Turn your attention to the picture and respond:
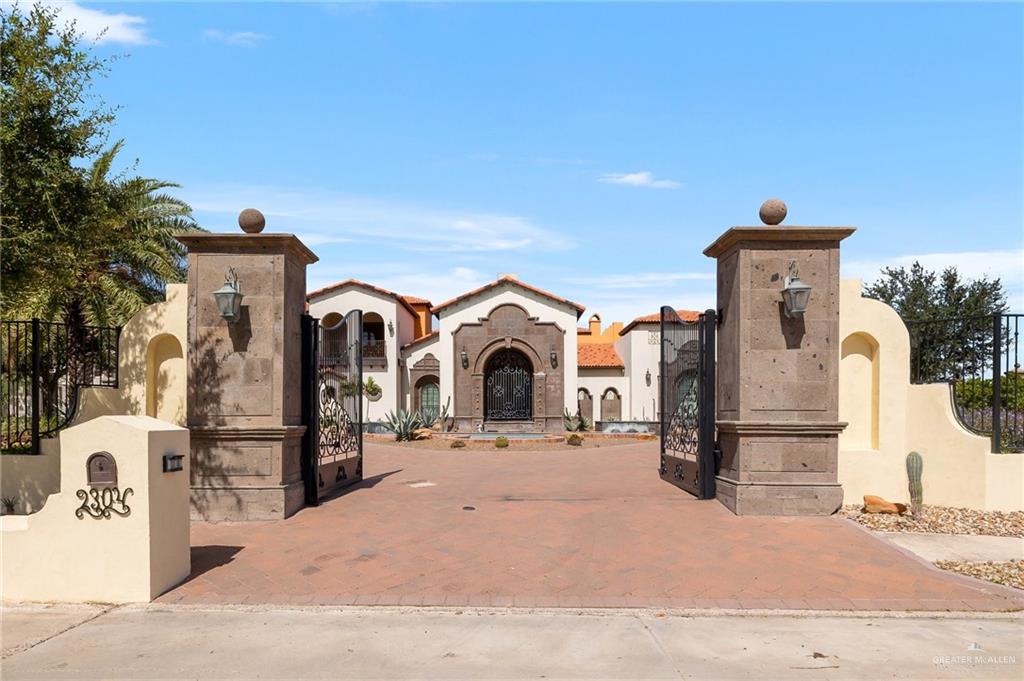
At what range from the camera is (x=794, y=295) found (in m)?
8.46

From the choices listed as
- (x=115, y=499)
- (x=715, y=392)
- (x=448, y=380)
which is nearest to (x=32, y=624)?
(x=115, y=499)

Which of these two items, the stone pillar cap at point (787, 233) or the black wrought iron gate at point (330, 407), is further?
the black wrought iron gate at point (330, 407)

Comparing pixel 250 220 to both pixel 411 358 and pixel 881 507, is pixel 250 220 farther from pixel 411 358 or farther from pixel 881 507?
pixel 411 358

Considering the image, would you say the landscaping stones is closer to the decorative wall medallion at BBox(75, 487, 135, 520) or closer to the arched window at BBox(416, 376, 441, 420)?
the decorative wall medallion at BBox(75, 487, 135, 520)

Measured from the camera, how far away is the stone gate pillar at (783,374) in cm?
860

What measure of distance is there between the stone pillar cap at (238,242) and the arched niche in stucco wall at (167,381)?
70.5 inches

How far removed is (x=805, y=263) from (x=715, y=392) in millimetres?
2228

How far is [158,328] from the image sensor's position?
9570 mm

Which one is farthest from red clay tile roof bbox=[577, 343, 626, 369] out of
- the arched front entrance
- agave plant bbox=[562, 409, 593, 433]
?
agave plant bbox=[562, 409, 593, 433]

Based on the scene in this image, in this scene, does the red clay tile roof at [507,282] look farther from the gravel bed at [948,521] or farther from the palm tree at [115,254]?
the gravel bed at [948,521]

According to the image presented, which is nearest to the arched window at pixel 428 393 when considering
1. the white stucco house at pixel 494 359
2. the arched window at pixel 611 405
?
the white stucco house at pixel 494 359

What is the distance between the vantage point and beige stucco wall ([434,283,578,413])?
92.8ft

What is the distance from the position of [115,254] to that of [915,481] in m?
16.9

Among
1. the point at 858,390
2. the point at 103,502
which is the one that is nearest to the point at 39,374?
the point at 103,502
